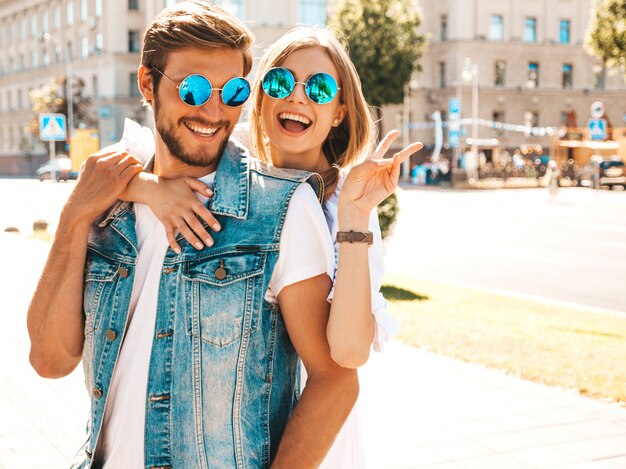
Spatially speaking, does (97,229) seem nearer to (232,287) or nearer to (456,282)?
(232,287)

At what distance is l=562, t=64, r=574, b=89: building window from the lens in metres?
60.0

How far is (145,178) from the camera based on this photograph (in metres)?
2.21

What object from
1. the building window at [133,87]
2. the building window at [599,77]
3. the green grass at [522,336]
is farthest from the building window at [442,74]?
the green grass at [522,336]

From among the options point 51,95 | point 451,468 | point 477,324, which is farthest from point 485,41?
point 451,468

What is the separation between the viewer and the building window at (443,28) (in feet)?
188

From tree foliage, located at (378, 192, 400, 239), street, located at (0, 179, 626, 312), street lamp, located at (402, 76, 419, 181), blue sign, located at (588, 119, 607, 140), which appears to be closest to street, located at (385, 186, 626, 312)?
street, located at (0, 179, 626, 312)

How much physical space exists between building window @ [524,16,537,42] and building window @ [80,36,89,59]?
3485 centimetres

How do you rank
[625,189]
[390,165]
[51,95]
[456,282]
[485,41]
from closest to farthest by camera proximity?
1. [390,165]
2. [456,282]
3. [625,189]
4. [485,41]
5. [51,95]

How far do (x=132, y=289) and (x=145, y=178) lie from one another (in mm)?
319

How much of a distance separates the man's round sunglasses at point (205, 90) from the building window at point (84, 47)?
A: 69.8 meters

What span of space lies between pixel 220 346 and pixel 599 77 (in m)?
63.8

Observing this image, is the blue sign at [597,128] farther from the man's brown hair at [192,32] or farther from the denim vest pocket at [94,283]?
the denim vest pocket at [94,283]

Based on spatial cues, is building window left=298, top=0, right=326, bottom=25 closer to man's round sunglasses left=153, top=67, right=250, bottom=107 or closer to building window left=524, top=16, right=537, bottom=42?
building window left=524, top=16, right=537, bottom=42

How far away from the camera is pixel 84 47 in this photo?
68688 millimetres
